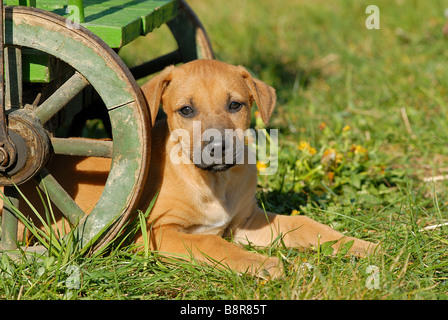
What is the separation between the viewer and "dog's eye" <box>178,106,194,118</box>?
358 cm

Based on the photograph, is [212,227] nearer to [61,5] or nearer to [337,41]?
[61,5]

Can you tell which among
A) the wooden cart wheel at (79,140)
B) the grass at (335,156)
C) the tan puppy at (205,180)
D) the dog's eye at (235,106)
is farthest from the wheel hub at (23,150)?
the dog's eye at (235,106)

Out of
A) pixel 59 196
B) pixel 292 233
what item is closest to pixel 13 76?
pixel 59 196

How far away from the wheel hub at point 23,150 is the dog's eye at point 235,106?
3.79ft

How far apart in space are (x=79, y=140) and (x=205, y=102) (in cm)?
80

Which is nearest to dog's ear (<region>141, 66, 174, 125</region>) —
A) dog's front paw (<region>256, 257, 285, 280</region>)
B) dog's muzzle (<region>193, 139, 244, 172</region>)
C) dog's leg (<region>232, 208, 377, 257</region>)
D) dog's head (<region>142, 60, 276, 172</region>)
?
dog's head (<region>142, 60, 276, 172</region>)

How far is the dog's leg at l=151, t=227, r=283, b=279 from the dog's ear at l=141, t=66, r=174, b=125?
729 mm

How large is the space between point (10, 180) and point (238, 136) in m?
1.33

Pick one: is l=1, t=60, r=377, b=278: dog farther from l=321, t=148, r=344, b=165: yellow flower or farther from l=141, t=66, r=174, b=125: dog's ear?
l=321, t=148, r=344, b=165: yellow flower

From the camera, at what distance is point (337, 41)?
7703mm

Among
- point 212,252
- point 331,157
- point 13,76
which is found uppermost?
point 13,76

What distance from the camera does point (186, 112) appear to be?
141 inches

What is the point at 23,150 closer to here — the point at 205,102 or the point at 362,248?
the point at 205,102

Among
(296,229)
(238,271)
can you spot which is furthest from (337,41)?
(238,271)
